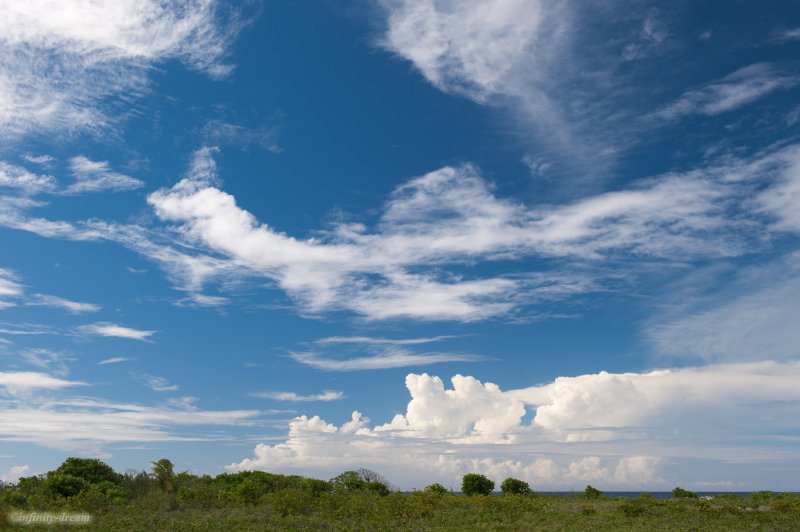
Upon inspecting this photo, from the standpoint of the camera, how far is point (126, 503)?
36.3 m

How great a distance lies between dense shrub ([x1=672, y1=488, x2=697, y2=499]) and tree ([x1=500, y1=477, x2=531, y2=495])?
38.9 feet

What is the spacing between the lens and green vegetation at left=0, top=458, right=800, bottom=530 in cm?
3086

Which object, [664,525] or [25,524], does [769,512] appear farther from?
[25,524]

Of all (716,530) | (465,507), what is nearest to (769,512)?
(716,530)

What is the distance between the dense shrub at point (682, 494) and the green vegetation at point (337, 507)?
1.42m

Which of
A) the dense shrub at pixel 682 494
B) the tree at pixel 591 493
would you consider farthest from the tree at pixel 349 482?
the dense shrub at pixel 682 494

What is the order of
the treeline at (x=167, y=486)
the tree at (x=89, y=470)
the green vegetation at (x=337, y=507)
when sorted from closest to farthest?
1. the green vegetation at (x=337, y=507)
2. the treeline at (x=167, y=486)
3. the tree at (x=89, y=470)

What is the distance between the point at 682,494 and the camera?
147ft

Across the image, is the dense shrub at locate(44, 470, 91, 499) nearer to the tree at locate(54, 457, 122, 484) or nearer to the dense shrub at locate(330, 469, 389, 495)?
the tree at locate(54, 457, 122, 484)

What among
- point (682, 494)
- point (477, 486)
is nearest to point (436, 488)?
point (477, 486)

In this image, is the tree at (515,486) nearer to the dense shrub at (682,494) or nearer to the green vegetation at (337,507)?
the green vegetation at (337,507)

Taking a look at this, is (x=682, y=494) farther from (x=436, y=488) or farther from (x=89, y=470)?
(x=89, y=470)

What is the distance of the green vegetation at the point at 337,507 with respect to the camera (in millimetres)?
30859

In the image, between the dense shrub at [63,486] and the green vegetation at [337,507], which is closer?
the green vegetation at [337,507]
